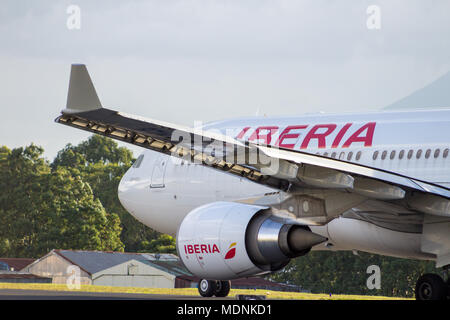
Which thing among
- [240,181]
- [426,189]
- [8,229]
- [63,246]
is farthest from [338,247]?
[8,229]

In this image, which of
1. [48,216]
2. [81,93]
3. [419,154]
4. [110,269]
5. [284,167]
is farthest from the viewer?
[48,216]

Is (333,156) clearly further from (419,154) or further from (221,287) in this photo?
(221,287)

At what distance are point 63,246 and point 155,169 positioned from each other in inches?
2163

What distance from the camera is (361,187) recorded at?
36.1 feet

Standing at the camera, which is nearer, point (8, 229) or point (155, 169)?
point (155, 169)

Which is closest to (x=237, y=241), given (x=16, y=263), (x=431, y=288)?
(x=431, y=288)

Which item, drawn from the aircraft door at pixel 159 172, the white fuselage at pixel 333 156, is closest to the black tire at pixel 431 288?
the white fuselage at pixel 333 156

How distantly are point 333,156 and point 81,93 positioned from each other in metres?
7.32

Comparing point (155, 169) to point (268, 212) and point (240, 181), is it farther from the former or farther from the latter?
point (268, 212)

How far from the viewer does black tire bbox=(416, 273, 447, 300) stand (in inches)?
561

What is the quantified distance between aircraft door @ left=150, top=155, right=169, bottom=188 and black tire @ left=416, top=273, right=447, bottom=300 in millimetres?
6759

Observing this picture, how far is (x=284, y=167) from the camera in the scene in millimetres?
10953

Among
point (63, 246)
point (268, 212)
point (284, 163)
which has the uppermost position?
point (284, 163)
